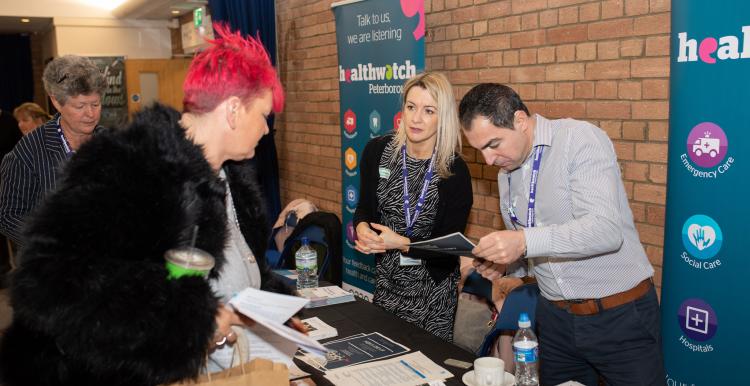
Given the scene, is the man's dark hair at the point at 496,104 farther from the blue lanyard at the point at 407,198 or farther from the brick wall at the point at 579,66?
the brick wall at the point at 579,66

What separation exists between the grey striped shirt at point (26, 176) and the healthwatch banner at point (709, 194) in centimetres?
247

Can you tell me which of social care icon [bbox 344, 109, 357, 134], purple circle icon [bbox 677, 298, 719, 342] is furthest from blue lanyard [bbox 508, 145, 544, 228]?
social care icon [bbox 344, 109, 357, 134]

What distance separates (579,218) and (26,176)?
2.18m

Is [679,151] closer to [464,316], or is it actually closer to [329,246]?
[464,316]

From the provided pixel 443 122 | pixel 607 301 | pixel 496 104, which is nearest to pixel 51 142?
pixel 443 122

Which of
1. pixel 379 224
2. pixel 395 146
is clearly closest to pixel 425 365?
pixel 379 224

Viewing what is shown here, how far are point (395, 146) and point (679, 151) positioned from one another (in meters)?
1.16

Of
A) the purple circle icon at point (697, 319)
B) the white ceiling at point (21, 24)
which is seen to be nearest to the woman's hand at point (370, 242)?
the purple circle icon at point (697, 319)

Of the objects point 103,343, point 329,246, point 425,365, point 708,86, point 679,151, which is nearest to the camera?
point 103,343

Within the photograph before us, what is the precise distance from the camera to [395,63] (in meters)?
3.98

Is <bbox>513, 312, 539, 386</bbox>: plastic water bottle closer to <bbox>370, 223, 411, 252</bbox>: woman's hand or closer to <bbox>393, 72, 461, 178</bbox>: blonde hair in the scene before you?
<bbox>370, 223, 411, 252</bbox>: woman's hand

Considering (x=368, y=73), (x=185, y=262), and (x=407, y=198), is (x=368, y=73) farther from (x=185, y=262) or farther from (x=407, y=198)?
(x=185, y=262)

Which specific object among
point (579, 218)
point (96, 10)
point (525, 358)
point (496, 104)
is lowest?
point (525, 358)

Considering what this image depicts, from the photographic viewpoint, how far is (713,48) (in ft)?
7.32
